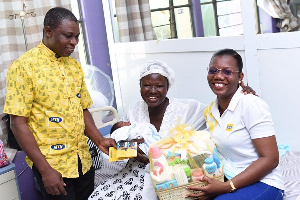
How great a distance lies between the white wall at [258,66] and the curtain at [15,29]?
1169 millimetres


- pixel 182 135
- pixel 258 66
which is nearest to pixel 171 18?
pixel 258 66

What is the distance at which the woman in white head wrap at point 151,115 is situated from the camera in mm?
2330

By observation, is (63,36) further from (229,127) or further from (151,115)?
(229,127)

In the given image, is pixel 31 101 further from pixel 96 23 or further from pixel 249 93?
pixel 96 23

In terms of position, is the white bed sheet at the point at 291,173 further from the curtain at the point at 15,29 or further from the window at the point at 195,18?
the curtain at the point at 15,29

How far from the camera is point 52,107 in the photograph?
2.10 meters

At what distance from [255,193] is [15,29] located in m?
2.64

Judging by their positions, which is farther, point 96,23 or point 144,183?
point 96,23

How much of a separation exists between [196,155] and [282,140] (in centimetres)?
132

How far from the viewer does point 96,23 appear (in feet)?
14.6

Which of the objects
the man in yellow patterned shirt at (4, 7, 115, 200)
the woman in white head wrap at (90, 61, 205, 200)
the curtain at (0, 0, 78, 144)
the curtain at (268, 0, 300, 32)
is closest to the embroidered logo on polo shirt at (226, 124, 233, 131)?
the woman in white head wrap at (90, 61, 205, 200)

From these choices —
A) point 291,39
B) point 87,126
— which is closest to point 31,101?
point 87,126

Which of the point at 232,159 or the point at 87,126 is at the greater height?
the point at 87,126

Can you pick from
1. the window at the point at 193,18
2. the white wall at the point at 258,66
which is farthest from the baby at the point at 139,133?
the window at the point at 193,18
